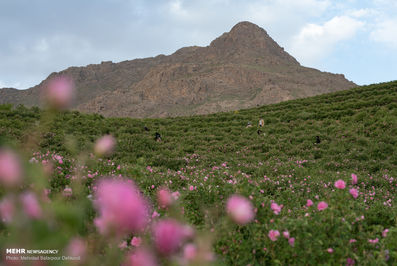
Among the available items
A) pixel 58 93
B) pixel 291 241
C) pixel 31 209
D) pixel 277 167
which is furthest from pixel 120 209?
pixel 277 167

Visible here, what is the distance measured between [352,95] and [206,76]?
174095 mm

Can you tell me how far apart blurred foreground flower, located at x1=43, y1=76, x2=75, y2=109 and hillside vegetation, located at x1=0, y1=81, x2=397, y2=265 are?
0.05 meters

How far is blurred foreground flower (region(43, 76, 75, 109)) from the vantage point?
89cm

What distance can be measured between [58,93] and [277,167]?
9578mm

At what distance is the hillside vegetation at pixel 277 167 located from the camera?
2652 millimetres

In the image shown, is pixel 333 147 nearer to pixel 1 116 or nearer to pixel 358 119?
pixel 358 119

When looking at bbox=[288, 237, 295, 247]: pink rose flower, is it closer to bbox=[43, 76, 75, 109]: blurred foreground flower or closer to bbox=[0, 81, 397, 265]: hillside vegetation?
bbox=[0, 81, 397, 265]: hillside vegetation

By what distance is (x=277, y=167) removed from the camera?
9.77 m

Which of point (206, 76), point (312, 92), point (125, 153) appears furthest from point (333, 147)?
point (206, 76)

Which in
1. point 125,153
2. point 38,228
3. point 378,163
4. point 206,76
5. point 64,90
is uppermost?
point 206,76

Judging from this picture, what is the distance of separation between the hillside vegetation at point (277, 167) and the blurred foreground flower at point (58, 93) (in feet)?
0.17

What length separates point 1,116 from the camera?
50.6ft

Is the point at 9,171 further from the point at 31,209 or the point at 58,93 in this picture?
the point at 58,93

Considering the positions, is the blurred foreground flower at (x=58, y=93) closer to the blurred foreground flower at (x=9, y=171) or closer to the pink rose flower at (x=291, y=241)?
the blurred foreground flower at (x=9, y=171)
